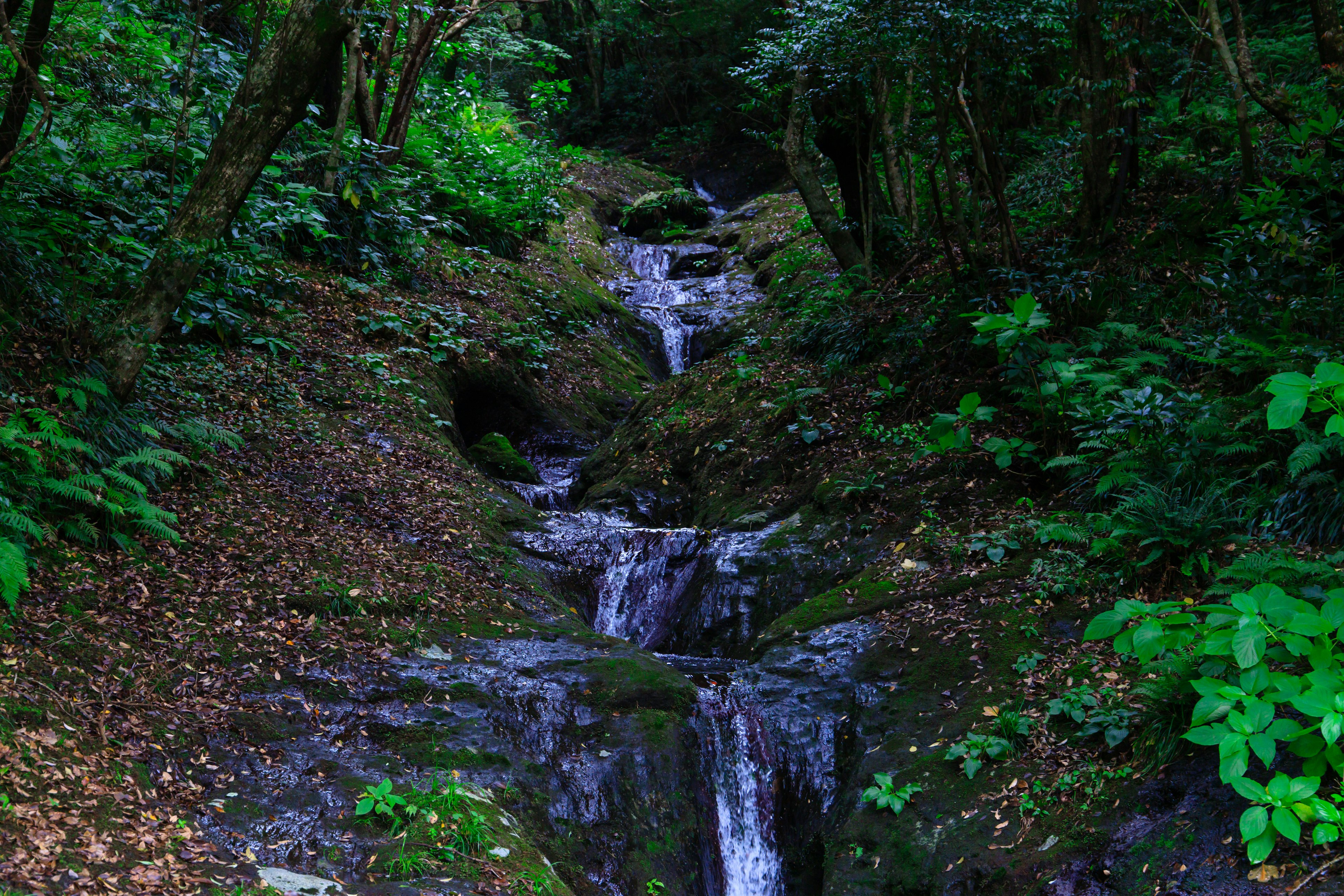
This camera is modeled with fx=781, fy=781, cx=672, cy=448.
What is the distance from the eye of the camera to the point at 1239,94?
7375 millimetres

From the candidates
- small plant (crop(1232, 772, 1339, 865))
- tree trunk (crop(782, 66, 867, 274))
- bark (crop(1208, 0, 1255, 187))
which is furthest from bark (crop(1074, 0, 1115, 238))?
small plant (crop(1232, 772, 1339, 865))

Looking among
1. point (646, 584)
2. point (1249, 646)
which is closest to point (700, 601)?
point (646, 584)

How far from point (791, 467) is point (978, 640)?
3.60 metres

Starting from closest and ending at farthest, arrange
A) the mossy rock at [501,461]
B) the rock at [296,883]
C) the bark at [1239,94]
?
the rock at [296,883] < the bark at [1239,94] < the mossy rock at [501,461]

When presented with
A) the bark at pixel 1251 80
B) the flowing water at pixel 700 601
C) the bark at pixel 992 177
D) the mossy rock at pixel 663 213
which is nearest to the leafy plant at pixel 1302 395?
the flowing water at pixel 700 601

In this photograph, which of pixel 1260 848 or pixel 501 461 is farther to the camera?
pixel 501 461

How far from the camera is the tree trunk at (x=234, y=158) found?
565 centimetres

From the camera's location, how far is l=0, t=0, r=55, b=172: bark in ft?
17.0

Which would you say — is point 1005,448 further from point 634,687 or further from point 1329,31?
point 1329,31

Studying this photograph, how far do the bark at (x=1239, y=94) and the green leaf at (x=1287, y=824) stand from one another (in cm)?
704

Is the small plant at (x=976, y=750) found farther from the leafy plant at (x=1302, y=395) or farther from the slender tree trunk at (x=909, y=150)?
the slender tree trunk at (x=909, y=150)

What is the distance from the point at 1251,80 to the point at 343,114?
34.6 ft

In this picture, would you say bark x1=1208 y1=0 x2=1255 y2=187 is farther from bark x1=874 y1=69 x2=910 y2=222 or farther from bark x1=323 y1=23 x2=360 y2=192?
bark x1=323 y1=23 x2=360 y2=192

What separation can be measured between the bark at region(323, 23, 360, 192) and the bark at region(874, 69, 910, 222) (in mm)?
6884
